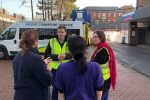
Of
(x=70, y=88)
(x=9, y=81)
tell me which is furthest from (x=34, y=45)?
(x=9, y=81)

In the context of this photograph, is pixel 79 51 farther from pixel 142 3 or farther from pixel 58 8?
pixel 142 3

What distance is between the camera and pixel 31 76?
7.92 feet

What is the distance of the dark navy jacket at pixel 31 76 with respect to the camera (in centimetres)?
237

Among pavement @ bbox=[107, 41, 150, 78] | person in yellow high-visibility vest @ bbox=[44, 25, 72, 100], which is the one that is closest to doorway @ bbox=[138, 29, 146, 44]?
pavement @ bbox=[107, 41, 150, 78]

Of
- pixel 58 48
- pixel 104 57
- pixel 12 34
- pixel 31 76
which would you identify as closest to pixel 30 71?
pixel 31 76

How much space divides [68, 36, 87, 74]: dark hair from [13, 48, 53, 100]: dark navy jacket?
1.85 feet

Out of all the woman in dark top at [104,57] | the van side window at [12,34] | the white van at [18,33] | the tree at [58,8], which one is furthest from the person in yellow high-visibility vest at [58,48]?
the tree at [58,8]

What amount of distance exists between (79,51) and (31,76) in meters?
0.78

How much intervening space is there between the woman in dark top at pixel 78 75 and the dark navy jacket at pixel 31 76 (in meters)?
0.39

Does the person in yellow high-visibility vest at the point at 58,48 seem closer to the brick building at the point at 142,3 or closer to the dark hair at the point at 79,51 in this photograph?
the dark hair at the point at 79,51

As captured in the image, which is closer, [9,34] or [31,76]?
[31,76]

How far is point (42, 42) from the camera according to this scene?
40.9 ft

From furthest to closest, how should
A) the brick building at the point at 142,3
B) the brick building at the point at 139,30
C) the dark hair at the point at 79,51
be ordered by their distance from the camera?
the brick building at the point at 142,3
the brick building at the point at 139,30
the dark hair at the point at 79,51

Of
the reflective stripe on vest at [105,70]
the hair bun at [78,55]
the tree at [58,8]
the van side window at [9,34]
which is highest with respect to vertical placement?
the tree at [58,8]
